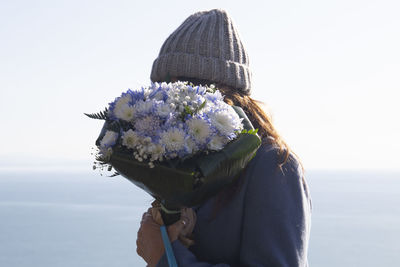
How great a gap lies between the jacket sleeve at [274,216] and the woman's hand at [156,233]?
229 millimetres

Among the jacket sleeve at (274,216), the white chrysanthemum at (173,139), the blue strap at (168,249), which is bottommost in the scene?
the blue strap at (168,249)

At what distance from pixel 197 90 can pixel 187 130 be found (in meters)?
0.19

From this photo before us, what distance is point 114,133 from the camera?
150 centimetres

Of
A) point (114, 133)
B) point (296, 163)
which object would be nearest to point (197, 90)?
point (114, 133)

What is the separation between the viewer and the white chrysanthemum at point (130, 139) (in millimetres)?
1435

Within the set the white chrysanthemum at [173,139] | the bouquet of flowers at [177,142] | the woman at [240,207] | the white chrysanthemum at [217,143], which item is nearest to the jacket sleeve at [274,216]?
the woman at [240,207]

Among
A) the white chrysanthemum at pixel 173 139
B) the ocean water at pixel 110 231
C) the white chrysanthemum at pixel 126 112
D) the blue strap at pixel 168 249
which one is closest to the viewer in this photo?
the white chrysanthemum at pixel 173 139

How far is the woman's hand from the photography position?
167 cm

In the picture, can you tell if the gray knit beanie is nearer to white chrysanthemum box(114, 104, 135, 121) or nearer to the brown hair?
the brown hair

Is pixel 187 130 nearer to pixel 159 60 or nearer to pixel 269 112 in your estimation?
pixel 269 112

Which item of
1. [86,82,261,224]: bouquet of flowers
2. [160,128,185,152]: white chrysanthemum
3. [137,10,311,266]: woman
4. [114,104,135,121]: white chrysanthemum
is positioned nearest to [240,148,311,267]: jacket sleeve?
[137,10,311,266]: woman

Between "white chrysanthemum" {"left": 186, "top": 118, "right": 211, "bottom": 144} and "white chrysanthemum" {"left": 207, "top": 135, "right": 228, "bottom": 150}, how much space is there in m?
0.03

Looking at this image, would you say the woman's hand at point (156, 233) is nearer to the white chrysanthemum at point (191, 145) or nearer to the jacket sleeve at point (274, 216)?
the jacket sleeve at point (274, 216)

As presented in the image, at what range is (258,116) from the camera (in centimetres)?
177
